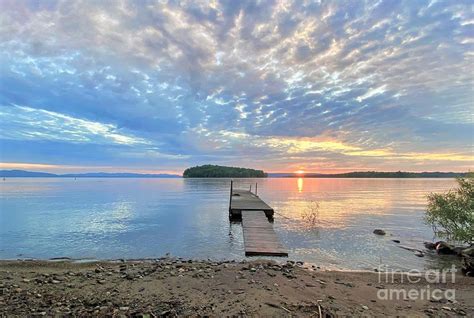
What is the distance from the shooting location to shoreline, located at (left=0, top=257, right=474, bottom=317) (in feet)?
22.5

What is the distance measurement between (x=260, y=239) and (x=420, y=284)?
838 cm

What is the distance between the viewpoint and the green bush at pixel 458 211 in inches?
609

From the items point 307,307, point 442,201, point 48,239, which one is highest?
point 442,201

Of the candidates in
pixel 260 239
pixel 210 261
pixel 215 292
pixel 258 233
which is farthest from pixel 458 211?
pixel 215 292

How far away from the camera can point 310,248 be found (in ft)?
55.5

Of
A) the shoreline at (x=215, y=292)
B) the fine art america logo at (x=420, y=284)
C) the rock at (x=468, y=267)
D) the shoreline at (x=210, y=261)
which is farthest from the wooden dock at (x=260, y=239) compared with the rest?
the rock at (x=468, y=267)

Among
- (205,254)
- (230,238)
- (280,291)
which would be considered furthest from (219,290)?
(230,238)

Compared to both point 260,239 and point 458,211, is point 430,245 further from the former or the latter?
point 260,239

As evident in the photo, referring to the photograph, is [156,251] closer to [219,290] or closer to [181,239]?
[181,239]

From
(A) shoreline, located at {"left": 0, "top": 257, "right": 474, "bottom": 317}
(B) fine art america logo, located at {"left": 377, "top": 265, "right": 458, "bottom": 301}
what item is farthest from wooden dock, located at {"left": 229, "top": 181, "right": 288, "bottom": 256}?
(B) fine art america logo, located at {"left": 377, "top": 265, "right": 458, "bottom": 301}

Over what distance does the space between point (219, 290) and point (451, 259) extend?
13.6m

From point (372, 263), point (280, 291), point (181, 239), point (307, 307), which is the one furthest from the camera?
point (181, 239)

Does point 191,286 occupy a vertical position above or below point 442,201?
below

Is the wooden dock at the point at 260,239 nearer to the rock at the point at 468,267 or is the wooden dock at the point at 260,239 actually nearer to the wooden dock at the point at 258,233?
the wooden dock at the point at 258,233
